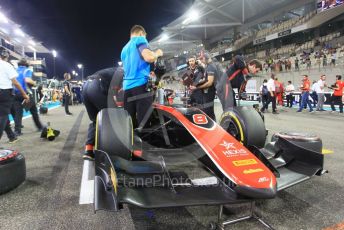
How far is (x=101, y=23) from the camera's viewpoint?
597 centimetres

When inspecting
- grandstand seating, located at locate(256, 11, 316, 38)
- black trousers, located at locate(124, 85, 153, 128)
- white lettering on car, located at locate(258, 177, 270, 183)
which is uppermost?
grandstand seating, located at locate(256, 11, 316, 38)

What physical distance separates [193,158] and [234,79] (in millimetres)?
1691

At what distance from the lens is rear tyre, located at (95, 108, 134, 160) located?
226 centimetres

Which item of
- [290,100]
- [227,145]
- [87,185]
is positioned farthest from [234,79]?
[290,100]

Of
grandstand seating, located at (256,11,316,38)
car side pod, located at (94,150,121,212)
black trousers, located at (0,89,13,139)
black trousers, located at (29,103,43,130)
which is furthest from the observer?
grandstand seating, located at (256,11,316,38)

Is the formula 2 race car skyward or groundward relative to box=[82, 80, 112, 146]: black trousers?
groundward

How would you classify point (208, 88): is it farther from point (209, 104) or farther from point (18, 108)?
point (18, 108)

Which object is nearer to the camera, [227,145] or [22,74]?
[227,145]

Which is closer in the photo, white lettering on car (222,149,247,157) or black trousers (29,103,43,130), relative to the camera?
white lettering on car (222,149,247,157)

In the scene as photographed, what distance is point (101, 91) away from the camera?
3355 mm

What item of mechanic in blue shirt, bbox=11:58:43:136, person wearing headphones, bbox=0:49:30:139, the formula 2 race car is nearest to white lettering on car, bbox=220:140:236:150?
the formula 2 race car

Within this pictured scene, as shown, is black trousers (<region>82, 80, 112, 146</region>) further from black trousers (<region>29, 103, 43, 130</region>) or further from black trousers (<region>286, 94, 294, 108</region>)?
black trousers (<region>286, 94, 294, 108</region>)

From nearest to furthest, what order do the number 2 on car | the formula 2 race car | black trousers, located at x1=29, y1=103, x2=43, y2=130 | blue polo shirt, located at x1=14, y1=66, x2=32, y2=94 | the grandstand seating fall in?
1. the formula 2 race car
2. the number 2 on car
3. blue polo shirt, located at x1=14, y1=66, x2=32, y2=94
4. black trousers, located at x1=29, y1=103, x2=43, y2=130
5. the grandstand seating

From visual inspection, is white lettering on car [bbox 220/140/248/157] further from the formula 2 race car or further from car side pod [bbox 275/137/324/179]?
car side pod [bbox 275/137/324/179]
